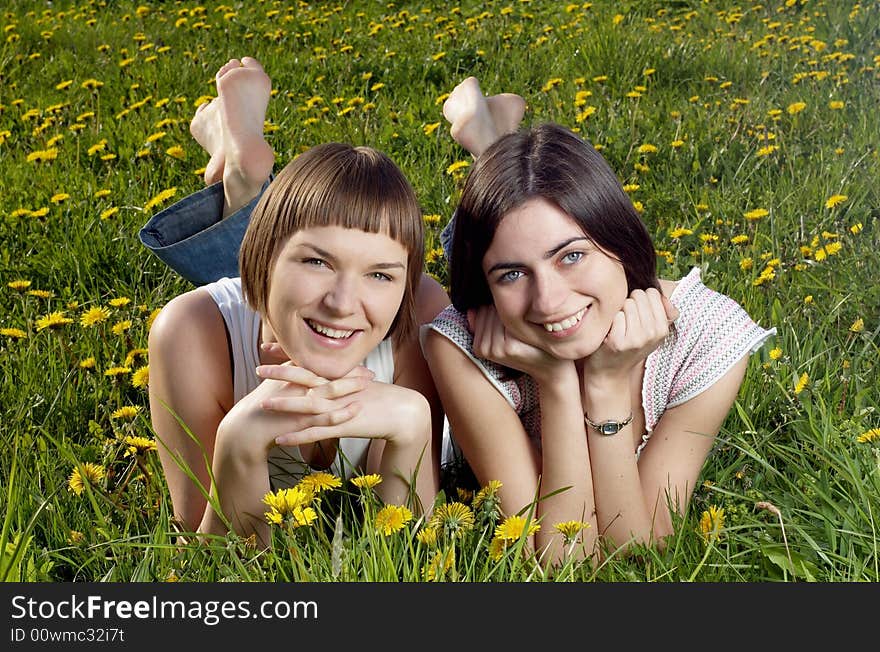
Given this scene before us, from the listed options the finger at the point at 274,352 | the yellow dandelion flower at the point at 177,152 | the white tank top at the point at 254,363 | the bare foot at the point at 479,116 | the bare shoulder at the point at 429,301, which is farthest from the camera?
the yellow dandelion flower at the point at 177,152

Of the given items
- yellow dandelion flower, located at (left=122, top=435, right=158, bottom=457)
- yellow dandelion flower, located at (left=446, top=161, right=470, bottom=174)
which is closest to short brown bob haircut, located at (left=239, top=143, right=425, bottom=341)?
yellow dandelion flower, located at (left=122, top=435, right=158, bottom=457)

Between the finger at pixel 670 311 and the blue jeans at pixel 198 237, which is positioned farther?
the blue jeans at pixel 198 237

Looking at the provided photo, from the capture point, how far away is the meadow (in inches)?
71.3

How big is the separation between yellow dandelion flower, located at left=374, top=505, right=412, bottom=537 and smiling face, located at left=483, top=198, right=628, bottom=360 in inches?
16.1

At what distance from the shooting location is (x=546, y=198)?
189 centimetres

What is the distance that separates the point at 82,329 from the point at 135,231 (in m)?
0.61

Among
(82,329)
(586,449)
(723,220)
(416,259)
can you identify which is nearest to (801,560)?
(586,449)

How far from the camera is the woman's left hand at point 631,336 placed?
190cm

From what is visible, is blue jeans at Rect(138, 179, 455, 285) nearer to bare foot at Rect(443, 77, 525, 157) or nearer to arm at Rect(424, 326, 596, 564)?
bare foot at Rect(443, 77, 525, 157)

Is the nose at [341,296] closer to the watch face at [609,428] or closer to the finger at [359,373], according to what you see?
the finger at [359,373]

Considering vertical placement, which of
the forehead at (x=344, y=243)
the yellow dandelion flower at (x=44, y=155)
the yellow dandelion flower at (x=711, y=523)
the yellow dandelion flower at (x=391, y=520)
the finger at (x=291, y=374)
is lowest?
the yellow dandelion flower at (x=711, y=523)

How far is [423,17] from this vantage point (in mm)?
5535

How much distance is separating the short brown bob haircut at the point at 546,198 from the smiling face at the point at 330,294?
0.51 feet

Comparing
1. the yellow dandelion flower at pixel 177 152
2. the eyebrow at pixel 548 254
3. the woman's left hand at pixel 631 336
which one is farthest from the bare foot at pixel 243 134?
the woman's left hand at pixel 631 336
